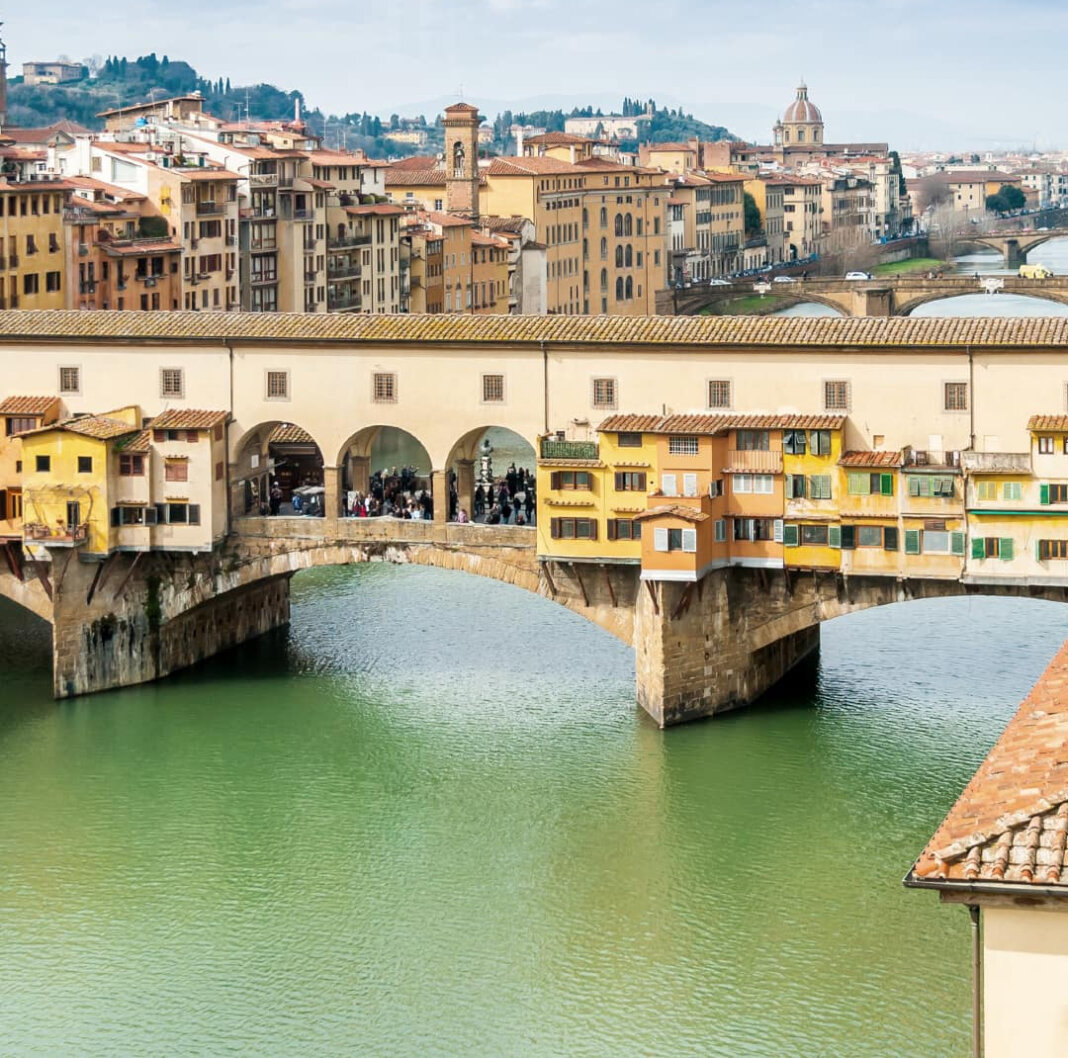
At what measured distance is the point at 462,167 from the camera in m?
83.1

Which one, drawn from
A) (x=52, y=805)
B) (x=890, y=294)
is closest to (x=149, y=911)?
(x=52, y=805)

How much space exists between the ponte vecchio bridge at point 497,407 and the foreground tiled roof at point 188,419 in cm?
27

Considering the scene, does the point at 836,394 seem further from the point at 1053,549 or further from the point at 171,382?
the point at 171,382

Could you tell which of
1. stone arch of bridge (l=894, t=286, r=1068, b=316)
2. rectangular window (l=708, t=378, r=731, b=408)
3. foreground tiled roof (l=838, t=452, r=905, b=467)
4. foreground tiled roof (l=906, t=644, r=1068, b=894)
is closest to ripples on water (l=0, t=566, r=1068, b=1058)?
foreground tiled roof (l=838, t=452, r=905, b=467)

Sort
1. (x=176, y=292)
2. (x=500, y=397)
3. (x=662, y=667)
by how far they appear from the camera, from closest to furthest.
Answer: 1. (x=662, y=667)
2. (x=500, y=397)
3. (x=176, y=292)

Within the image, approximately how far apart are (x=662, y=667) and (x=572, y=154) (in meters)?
70.8

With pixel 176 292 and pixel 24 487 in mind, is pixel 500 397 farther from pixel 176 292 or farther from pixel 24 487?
pixel 176 292

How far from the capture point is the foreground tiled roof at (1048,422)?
30484mm

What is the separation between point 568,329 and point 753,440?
10.6ft

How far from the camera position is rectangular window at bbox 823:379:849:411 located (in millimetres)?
31828

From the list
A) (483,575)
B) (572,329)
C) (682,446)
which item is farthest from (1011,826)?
(483,575)

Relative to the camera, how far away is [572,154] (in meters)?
99.9

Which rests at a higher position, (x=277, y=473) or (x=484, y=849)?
(x=277, y=473)

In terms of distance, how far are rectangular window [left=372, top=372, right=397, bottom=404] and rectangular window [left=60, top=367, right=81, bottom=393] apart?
4631mm
